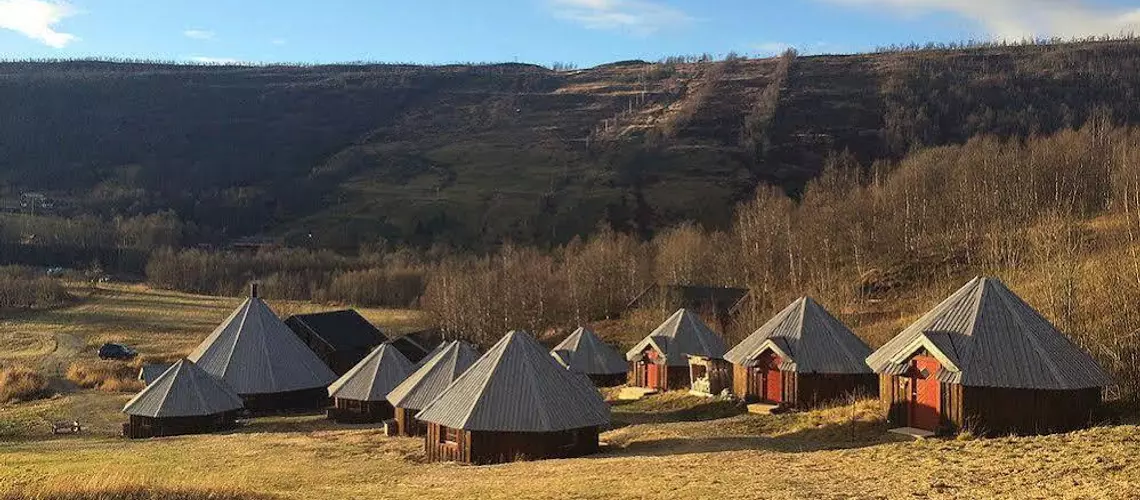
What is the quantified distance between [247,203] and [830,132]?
9210 centimetres

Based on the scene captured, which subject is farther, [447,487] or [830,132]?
[830,132]

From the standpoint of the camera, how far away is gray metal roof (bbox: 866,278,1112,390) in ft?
98.4

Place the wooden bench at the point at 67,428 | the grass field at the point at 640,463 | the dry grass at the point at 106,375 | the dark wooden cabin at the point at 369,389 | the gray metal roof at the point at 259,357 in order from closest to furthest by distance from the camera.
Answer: the grass field at the point at 640,463 < the wooden bench at the point at 67,428 < the dark wooden cabin at the point at 369,389 < the gray metal roof at the point at 259,357 < the dry grass at the point at 106,375

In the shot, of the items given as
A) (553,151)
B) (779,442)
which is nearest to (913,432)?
(779,442)

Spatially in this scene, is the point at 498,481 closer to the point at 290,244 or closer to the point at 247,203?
the point at 290,244

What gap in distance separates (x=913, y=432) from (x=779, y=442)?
399 cm

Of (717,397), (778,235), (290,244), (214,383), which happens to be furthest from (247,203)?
(717,397)

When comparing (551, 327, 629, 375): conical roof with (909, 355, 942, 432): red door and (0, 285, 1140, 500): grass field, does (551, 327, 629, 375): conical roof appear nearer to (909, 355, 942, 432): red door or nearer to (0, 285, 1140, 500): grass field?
(0, 285, 1140, 500): grass field

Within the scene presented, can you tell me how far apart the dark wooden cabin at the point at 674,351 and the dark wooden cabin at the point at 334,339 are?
734 inches

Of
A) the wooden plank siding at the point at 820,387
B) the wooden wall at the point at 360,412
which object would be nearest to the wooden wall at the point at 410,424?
the wooden wall at the point at 360,412

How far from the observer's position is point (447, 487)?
25.7 metres

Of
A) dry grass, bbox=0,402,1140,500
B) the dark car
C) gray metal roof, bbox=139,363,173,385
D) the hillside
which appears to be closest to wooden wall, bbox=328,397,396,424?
dry grass, bbox=0,402,1140,500

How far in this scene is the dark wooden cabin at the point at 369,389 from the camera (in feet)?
153

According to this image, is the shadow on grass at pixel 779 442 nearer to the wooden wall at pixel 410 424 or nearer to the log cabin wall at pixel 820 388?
the log cabin wall at pixel 820 388
